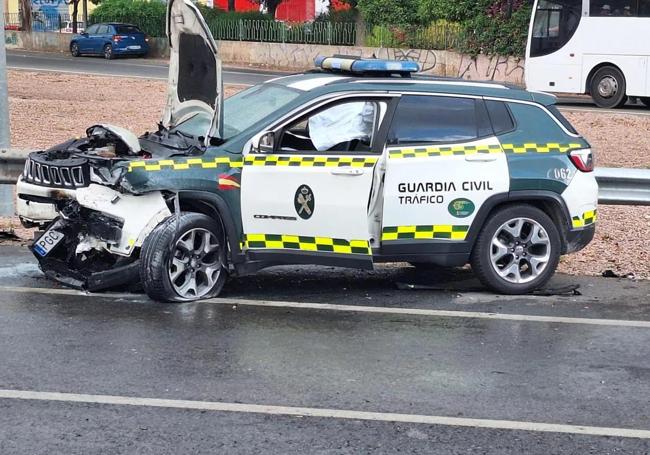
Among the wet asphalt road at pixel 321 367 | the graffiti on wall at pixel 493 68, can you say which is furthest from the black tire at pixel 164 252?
the graffiti on wall at pixel 493 68

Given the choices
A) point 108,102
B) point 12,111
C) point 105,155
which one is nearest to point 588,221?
point 105,155

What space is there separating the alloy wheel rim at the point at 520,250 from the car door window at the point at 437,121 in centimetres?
74

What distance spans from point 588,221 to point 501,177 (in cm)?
89

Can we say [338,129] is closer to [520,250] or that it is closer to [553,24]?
[520,250]

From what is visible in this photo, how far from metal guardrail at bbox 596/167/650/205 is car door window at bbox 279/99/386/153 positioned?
2654 millimetres

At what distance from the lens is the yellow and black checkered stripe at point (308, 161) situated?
7.52 m

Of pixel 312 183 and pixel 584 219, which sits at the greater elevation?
pixel 312 183

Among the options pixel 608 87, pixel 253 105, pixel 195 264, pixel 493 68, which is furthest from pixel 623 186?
pixel 493 68

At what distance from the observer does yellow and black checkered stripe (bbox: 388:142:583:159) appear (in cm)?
770

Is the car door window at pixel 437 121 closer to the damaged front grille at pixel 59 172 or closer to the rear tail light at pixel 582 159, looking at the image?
the rear tail light at pixel 582 159

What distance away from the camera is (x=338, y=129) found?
7.76 meters

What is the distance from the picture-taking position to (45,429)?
5059 mm

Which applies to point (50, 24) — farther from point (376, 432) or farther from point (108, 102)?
point (376, 432)

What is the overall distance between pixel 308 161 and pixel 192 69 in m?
1.21
